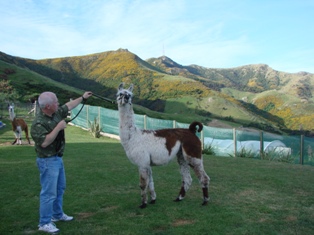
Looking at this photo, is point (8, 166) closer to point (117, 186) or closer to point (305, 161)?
point (117, 186)

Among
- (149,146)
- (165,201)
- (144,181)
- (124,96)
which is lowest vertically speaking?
(165,201)

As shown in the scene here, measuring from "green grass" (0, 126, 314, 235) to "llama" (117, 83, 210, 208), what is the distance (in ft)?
1.94

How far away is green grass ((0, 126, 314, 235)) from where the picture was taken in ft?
16.0

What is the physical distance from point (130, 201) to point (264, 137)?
9.41 metres

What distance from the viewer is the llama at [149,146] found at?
5.66 m

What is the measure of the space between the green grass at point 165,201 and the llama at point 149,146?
59 centimetres

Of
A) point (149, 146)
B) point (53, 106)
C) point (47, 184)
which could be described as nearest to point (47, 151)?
point (47, 184)

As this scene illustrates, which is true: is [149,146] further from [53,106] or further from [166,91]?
[166,91]

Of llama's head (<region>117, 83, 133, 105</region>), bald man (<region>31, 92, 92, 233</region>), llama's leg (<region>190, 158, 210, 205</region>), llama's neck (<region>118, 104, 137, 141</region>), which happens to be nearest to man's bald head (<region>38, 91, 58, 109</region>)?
bald man (<region>31, 92, 92, 233</region>)

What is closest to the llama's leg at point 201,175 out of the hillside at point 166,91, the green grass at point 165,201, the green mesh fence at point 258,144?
the green grass at point 165,201

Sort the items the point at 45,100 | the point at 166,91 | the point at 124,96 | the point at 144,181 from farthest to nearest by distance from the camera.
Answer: the point at 166,91, the point at 144,181, the point at 124,96, the point at 45,100

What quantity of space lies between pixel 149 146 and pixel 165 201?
1290mm

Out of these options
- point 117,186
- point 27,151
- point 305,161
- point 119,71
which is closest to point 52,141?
point 117,186

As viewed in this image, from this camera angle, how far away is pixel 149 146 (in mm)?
5746
